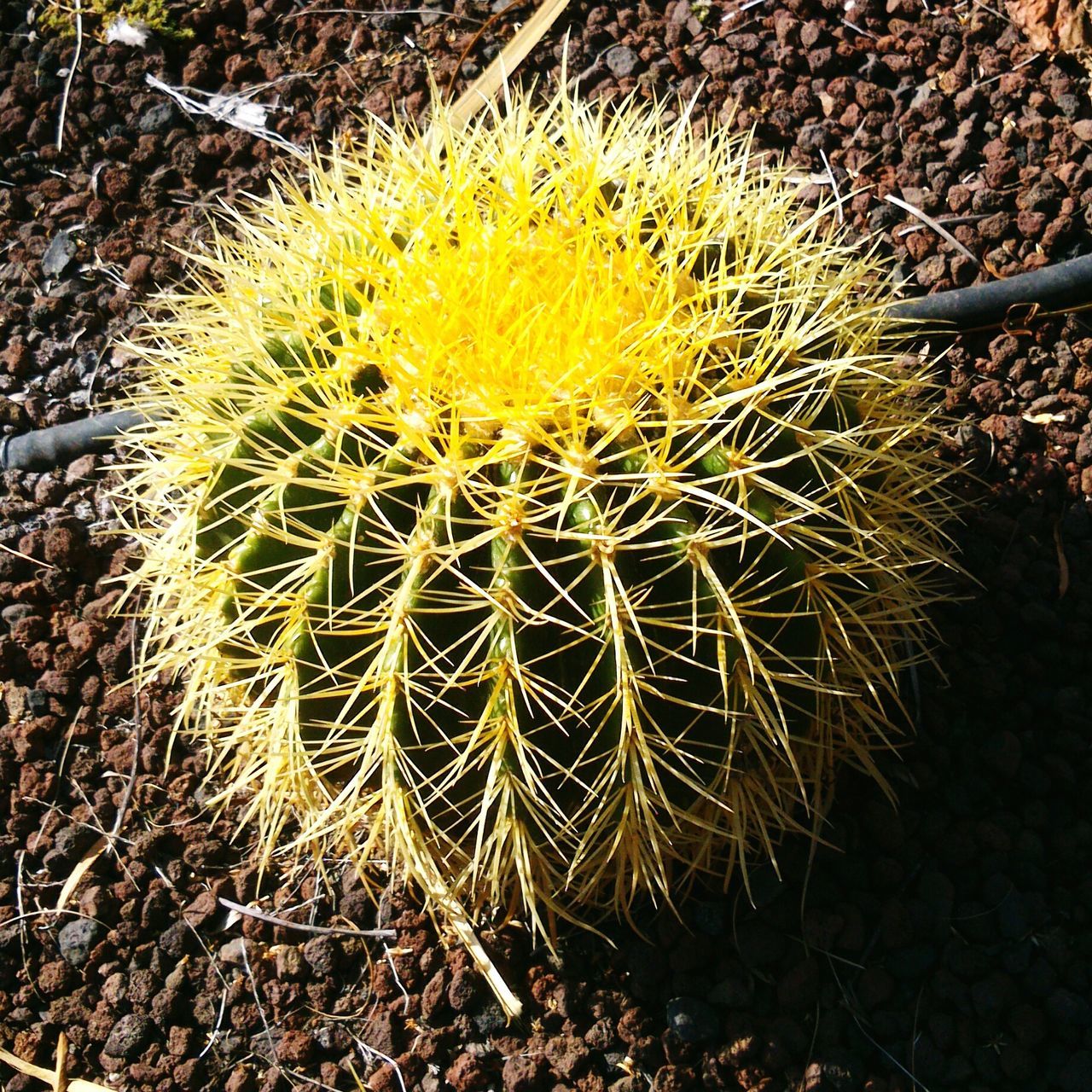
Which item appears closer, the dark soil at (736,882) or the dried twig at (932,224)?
the dark soil at (736,882)

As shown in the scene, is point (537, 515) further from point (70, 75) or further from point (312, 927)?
point (70, 75)

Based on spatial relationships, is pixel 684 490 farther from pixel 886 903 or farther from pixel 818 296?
pixel 886 903

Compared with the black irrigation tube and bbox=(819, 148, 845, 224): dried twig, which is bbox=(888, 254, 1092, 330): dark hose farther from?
bbox=(819, 148, 845, 224): dried twig

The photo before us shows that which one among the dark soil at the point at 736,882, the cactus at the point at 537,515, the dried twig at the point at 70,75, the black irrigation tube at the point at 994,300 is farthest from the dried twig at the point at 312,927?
the dried twig at the point at 70,75

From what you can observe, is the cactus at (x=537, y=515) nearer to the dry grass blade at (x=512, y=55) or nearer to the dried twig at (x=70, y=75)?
the dry grass blade at (x=512, y=55)

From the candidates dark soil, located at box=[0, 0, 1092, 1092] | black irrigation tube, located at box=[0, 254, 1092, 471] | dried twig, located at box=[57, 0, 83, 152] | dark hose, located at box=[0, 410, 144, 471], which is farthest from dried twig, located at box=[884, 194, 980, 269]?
dried twig, located at box=[57, 0, 83, 152]

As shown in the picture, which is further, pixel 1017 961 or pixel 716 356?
pixel 1017 961

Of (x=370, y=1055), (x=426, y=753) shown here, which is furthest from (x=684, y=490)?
(x=370, y=1055)
